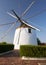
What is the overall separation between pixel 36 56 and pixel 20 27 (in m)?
18.0

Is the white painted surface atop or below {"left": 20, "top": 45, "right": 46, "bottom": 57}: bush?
atop

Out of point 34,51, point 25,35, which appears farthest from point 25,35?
point 34,51

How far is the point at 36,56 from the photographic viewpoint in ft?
56.4

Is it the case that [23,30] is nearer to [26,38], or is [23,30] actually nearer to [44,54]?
[26,38]

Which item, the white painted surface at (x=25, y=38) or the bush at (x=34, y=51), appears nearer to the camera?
the bush at (x=34, y=51)

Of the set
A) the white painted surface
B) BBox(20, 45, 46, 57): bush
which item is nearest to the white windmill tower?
the white painted surface

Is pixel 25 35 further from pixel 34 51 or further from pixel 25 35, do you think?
pixel 34 51

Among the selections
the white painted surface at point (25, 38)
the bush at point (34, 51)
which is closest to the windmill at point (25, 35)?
the white painted surface at point (25, 38)

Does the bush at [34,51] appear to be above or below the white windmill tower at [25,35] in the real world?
below

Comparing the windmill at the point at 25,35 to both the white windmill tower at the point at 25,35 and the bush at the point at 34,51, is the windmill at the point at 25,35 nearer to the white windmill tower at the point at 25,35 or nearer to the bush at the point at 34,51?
the white windmill tower at the point at 25,35

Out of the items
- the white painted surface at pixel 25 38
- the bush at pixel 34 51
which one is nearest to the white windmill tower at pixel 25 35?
the white painted surface at pixel 25 38

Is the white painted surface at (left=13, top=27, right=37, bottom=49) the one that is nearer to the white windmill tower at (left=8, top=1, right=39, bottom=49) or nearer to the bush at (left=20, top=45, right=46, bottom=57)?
the white windmill tower at (left=8, top=1, right=39, bottom=49)

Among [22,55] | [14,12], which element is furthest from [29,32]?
[22,55]

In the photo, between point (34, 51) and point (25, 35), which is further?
point (25, 35)
